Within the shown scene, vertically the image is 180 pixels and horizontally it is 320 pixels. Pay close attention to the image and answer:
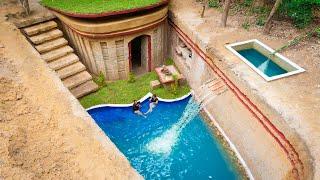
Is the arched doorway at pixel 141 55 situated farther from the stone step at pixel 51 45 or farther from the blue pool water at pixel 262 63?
the blue pool water at pixel 262 63

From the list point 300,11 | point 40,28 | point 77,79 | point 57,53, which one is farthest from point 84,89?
point 300,11

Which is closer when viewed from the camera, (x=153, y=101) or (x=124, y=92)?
(x=153, y=101)

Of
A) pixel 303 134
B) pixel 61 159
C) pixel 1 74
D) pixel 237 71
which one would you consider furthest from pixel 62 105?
pixel 303 134

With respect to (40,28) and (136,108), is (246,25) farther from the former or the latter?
(40,28)

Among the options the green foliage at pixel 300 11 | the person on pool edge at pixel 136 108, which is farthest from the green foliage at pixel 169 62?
the green foliage at pixel 300 11

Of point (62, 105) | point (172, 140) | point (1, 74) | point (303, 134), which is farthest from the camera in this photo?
point (172, 140)

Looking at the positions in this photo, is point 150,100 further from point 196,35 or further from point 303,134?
point 303,134

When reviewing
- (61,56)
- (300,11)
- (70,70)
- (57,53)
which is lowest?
(70,70)
